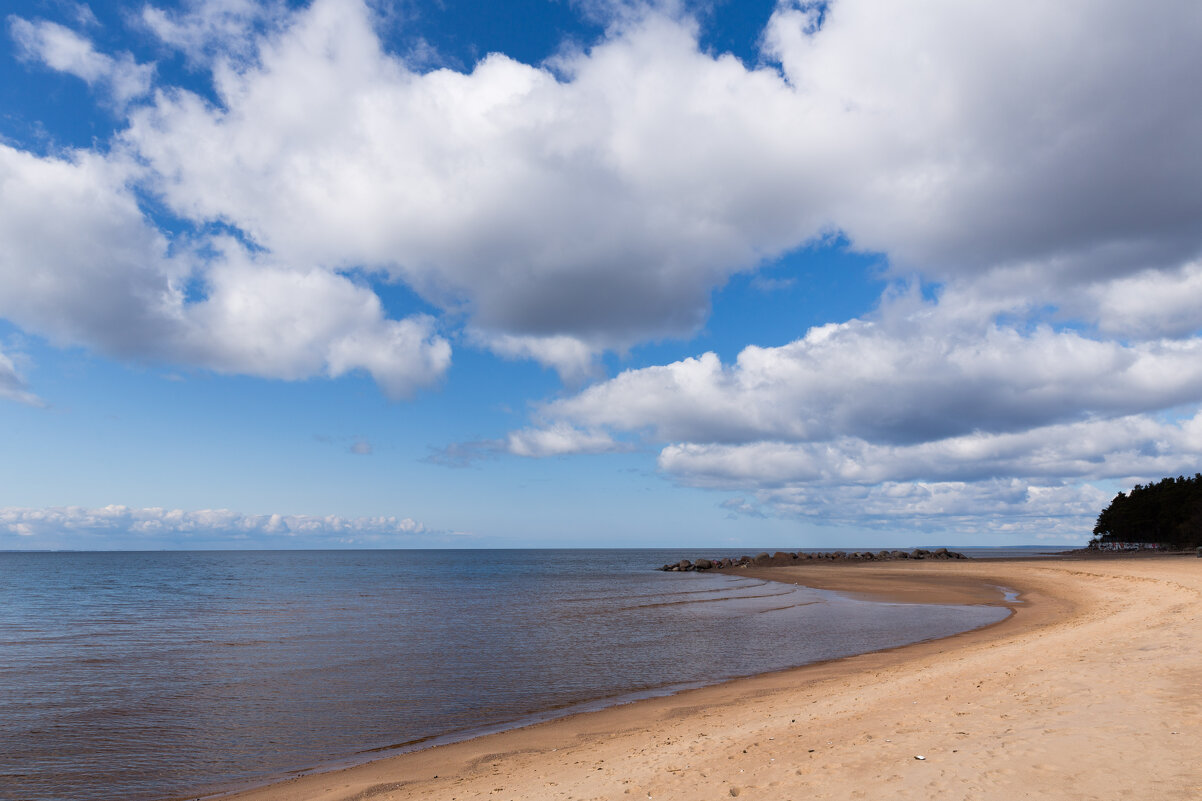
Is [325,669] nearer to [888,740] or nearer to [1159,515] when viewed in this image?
[888,740]

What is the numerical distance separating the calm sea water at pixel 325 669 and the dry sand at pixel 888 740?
2.28 metres

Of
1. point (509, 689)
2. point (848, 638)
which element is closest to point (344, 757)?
point (509, 689)

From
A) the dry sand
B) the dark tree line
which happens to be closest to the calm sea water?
the dry sand

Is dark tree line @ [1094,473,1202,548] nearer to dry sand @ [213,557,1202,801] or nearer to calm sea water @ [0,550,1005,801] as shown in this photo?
calm sea water @ [0,550,1005,801]

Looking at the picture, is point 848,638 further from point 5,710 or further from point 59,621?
point 59,621

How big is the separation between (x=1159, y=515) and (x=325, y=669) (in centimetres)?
13364

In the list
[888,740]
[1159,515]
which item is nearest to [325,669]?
[888,740]

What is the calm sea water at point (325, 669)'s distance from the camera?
12758 mm

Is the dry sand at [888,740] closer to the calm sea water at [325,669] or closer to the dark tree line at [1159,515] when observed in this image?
the calm sea water at [325,669]

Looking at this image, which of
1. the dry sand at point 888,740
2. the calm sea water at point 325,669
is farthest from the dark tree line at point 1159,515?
the dry sand at point 888,740

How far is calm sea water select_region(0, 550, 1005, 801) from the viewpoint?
502 inches

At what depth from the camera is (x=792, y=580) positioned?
64.9 m

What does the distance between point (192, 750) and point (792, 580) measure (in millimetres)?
59575

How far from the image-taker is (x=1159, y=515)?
108 m
